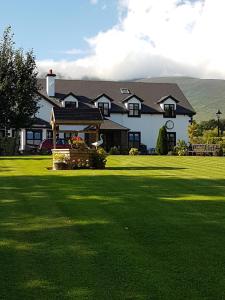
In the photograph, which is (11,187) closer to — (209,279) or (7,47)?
(209,279)

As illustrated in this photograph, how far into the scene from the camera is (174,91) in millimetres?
60344

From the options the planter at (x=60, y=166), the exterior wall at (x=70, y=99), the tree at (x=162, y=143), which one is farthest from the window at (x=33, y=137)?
the planter at (x=60, y=166)

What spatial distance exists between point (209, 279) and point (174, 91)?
5590 centimetres

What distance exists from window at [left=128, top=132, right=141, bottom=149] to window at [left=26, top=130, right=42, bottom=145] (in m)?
10.5

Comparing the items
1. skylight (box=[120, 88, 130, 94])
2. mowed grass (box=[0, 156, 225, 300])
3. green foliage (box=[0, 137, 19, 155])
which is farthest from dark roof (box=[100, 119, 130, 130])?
mowed grass (box=[0, 156, 225, 300])

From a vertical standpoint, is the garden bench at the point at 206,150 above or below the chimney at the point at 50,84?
below

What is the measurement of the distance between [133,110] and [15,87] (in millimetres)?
18135

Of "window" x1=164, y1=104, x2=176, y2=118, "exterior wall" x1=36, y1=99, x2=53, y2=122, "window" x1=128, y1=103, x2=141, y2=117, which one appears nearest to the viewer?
"exterior wall" x1=36, y1=99, x2=53, y2=122

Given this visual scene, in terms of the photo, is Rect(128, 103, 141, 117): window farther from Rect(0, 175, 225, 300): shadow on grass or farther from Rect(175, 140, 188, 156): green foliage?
Rect(0, 175, 225, 300): shadow on grass

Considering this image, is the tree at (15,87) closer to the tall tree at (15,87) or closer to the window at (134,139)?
the tall tree at (15,87)

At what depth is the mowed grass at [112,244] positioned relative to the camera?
532 centimetres

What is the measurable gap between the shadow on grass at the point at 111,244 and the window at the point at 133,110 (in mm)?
42422

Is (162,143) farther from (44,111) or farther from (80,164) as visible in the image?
(80,164)

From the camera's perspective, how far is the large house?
5212 centimetres
